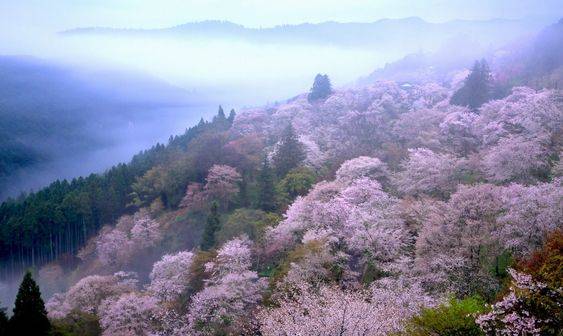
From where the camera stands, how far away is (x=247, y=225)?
38.0m

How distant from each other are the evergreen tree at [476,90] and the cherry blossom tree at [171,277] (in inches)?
1691

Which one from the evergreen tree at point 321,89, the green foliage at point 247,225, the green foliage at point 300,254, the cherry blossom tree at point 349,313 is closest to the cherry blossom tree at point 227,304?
the green foliage at point 300,254

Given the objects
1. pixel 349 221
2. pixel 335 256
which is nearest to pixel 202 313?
pixel 335 256

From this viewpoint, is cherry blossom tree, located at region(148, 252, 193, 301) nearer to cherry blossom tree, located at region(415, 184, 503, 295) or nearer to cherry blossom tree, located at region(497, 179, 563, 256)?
cherry blossom tree, located at region(415, 184, 503, 295)

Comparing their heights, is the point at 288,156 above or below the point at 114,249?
above

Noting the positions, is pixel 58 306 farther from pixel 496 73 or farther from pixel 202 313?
pixel 496 73

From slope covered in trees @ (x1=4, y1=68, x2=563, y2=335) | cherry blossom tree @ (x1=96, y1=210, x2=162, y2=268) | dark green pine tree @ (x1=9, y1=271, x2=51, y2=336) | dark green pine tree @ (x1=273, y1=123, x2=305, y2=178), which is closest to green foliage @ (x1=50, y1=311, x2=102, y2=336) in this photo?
slope covered in trees @ (x1=4, y1=68, x2=563, y2=335)

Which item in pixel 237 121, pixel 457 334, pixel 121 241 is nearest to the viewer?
pixel 457 334

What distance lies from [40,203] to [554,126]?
70722mm

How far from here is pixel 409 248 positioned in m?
28.2

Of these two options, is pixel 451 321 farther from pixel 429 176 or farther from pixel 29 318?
pixel 29 318

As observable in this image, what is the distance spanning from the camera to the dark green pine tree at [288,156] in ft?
169

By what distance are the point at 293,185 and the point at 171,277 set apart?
16.6 m

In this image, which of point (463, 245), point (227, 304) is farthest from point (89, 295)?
point (463, 245)
